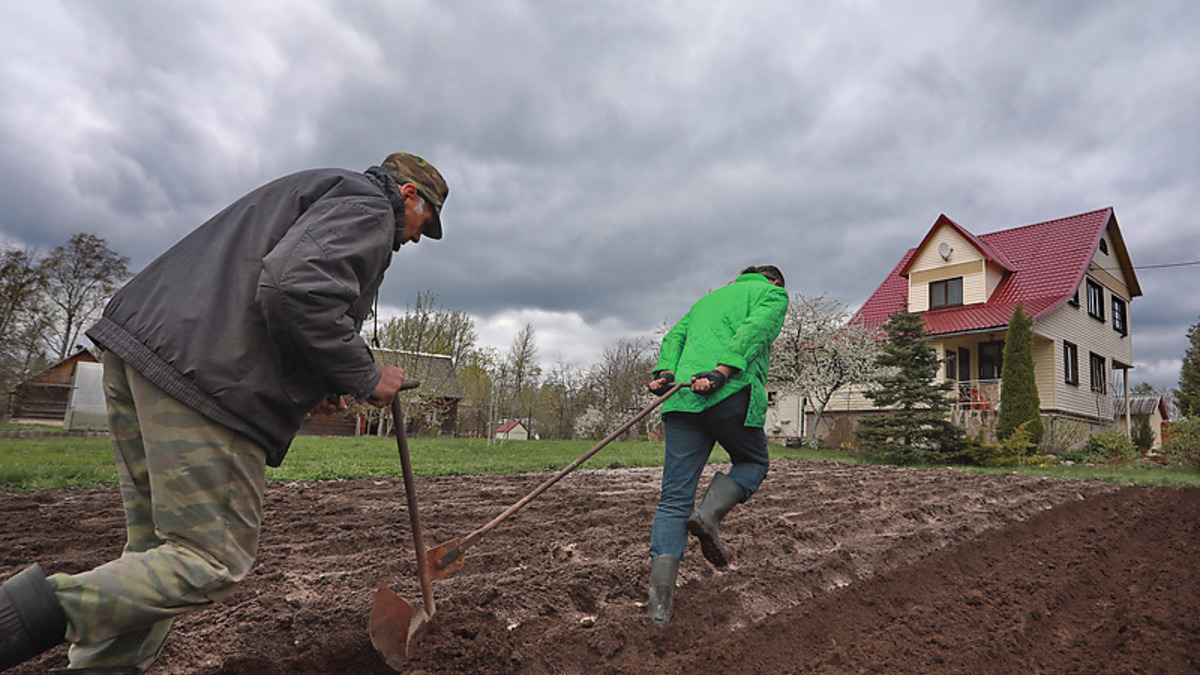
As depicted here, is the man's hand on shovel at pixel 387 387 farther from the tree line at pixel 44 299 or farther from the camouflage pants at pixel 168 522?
the tree line at pixel 44 299

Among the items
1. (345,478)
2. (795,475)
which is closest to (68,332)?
(345,478)

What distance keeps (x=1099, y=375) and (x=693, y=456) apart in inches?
990

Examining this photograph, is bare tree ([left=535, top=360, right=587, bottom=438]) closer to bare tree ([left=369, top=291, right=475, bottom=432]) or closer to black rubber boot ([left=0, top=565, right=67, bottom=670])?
bare tree ([left=369, top=291, right=475, bottom=432])

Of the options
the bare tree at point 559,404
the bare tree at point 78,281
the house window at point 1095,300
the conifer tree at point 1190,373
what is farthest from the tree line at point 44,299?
the conifer tree at point 1190,373

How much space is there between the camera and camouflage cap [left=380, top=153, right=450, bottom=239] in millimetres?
2467

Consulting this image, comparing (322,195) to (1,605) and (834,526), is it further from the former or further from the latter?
(834,526)

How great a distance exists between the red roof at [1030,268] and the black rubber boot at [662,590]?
59.1 feet

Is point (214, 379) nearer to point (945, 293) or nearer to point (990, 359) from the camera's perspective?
point (990, 359)

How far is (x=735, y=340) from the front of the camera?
3.31 meters

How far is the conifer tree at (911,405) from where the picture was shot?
49.0ft

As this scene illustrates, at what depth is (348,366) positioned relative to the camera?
78.2 inches

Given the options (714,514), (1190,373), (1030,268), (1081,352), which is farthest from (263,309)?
(1190,373)

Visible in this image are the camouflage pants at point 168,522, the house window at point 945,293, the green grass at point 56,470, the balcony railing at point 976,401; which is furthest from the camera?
the house window at point 945,293

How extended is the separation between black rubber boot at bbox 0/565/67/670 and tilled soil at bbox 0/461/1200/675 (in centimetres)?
85
